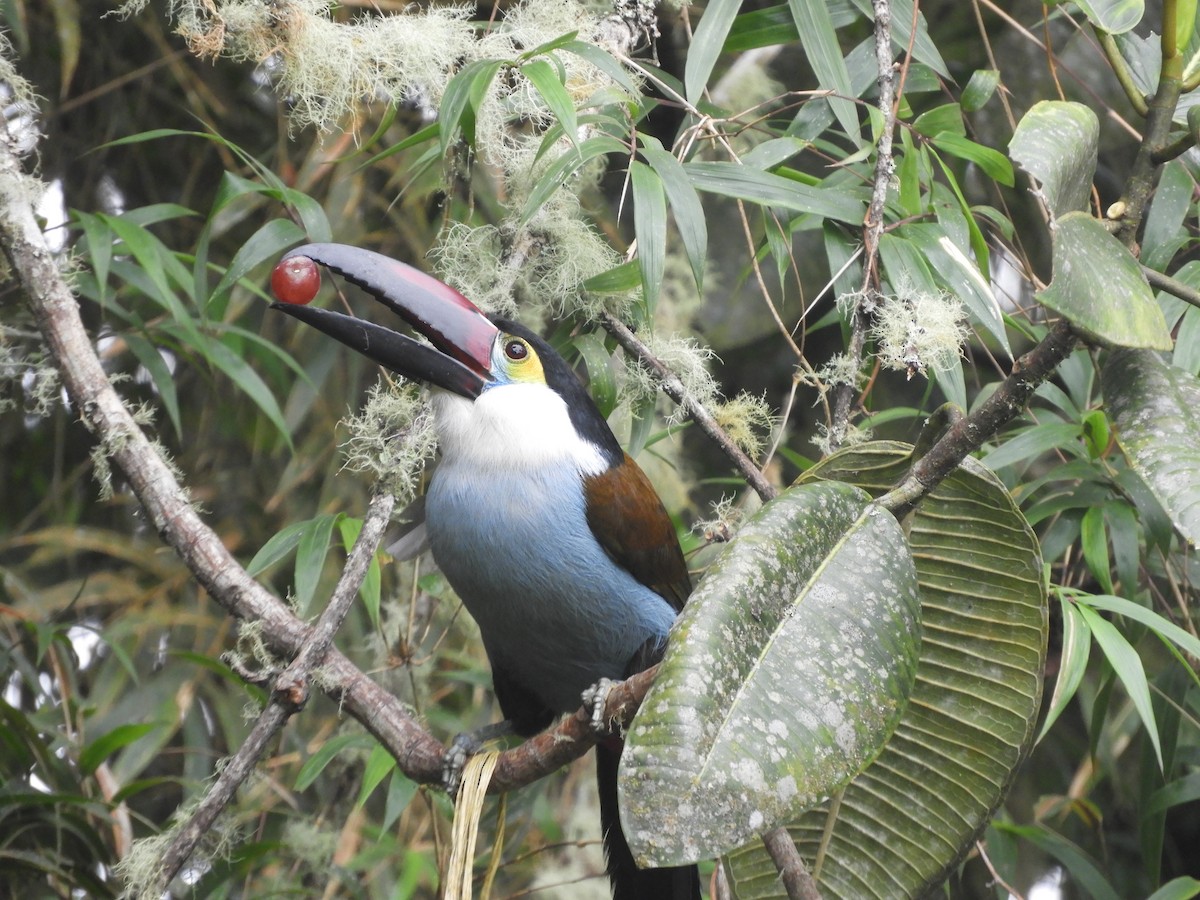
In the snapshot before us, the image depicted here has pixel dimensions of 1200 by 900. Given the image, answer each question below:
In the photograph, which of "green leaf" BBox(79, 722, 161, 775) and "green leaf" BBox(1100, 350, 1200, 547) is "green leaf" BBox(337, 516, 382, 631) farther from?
"green leaf" BBox(1100, 350, 1200, 547)

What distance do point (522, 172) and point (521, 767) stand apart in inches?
45.1

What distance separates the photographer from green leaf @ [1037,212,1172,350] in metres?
1.16

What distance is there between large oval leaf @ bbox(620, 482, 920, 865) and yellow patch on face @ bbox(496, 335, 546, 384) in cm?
90

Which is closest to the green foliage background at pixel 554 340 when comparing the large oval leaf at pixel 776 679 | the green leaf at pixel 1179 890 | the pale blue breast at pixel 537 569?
the green leaf at pixel 1179 890

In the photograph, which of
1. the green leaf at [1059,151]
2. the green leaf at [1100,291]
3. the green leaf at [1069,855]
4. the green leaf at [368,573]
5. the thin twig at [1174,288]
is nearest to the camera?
the green leaf at [1100,291]

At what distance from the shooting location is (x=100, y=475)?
2150mm

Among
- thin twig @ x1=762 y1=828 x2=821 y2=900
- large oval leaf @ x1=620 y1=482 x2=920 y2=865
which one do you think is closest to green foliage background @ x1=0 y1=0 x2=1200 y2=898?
large oval leaf @ x1=620 y1=482 x2=920 y2=865

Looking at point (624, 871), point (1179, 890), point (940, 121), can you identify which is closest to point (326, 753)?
point (624, 871)

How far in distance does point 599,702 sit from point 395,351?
2.44ft

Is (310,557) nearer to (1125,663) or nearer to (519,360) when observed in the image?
(519,360)

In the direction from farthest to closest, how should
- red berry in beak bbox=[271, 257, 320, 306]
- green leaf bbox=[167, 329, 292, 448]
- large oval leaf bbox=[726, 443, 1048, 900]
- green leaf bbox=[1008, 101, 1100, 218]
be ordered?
green leaf bbox=[167, 329, 292, 448]
red berry in beak bbox=[271, 257, 320, 306]
large oval leaf bbox=[726, 443, 1048, 900]
green leaf bbox=[1008, 101, 1100, 218]

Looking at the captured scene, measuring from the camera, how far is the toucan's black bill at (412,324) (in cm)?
203

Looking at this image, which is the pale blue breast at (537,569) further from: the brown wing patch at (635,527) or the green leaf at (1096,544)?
the green leaf at (1096,544)

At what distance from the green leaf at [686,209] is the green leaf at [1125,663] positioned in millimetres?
847
